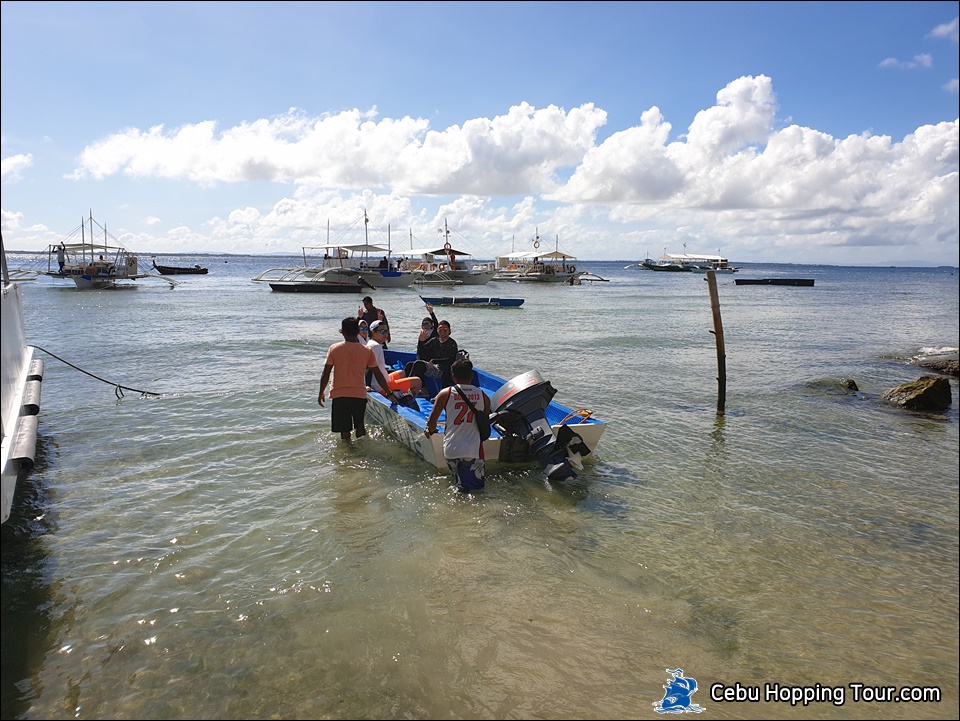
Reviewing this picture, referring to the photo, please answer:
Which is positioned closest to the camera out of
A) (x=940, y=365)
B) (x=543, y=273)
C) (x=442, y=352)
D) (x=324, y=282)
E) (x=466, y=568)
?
(x=466, y=568)

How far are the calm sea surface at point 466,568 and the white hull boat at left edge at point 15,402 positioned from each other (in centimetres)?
107

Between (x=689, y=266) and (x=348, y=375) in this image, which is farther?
(x=689, y=266)

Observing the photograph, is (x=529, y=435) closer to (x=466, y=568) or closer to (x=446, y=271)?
(x=466, y=568)

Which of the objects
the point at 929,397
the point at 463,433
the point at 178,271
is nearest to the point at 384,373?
the point at 463,433

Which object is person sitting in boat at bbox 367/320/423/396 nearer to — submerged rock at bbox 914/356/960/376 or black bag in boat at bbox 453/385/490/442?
black bag in boat at bbox 453/385/490/442

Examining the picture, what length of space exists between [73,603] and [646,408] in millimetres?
10454

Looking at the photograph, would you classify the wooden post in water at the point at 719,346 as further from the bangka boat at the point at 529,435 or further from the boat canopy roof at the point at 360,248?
the boat canopy roof at the point at 360,248

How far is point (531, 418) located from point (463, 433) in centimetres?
113

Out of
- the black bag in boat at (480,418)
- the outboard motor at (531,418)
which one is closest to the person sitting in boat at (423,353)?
the outboard motor at (531,418)

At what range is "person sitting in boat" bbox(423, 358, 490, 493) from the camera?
6891 mm

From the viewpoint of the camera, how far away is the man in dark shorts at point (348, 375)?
8.16 m

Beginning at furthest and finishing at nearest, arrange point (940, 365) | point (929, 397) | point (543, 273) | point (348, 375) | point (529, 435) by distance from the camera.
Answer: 1. point (543, 273)
2. point (940, 365)
3. point (929, 397)
4. point (348, 375)
5. point (529, 435)

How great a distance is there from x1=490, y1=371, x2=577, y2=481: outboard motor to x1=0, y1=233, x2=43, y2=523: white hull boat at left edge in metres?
5.05

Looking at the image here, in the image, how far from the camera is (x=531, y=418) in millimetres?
7664
